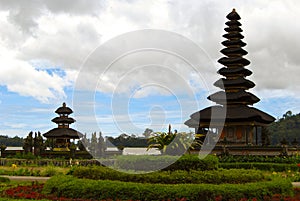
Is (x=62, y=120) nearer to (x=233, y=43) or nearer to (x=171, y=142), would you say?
(x=233, y=43)

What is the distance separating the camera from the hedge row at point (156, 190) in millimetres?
13188

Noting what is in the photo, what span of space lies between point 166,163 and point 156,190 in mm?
2105

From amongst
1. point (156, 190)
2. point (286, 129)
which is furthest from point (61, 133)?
point (286, 129)

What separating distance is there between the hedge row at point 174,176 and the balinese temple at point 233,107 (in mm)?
28869

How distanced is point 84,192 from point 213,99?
120ft

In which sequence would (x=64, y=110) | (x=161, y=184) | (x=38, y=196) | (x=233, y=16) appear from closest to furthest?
(x=161, y=184) < (x=38, y=196) < (x=233, y=16) < (x=64, y=110)

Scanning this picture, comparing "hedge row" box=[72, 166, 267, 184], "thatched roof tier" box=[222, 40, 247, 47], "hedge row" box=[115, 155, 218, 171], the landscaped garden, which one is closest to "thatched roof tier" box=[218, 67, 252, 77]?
"thatched roof tier" box=[222, 40, 247, 47]

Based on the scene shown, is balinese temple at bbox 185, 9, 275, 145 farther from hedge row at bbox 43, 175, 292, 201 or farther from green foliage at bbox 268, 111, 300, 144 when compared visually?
hedge row at bbox 43, 175, 292, 201

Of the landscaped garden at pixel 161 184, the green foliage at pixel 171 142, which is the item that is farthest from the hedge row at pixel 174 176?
the green foliage at pixel 171 142

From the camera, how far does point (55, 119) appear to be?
54.7 meters

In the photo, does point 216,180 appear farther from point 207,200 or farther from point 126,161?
point 126,161

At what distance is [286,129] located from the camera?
266 feet

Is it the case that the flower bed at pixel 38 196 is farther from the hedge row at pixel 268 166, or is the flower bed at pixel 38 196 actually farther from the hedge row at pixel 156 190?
the hedge row at pixel 268 166

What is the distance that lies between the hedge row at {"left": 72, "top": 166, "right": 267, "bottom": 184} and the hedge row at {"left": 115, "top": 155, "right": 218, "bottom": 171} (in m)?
0.35
